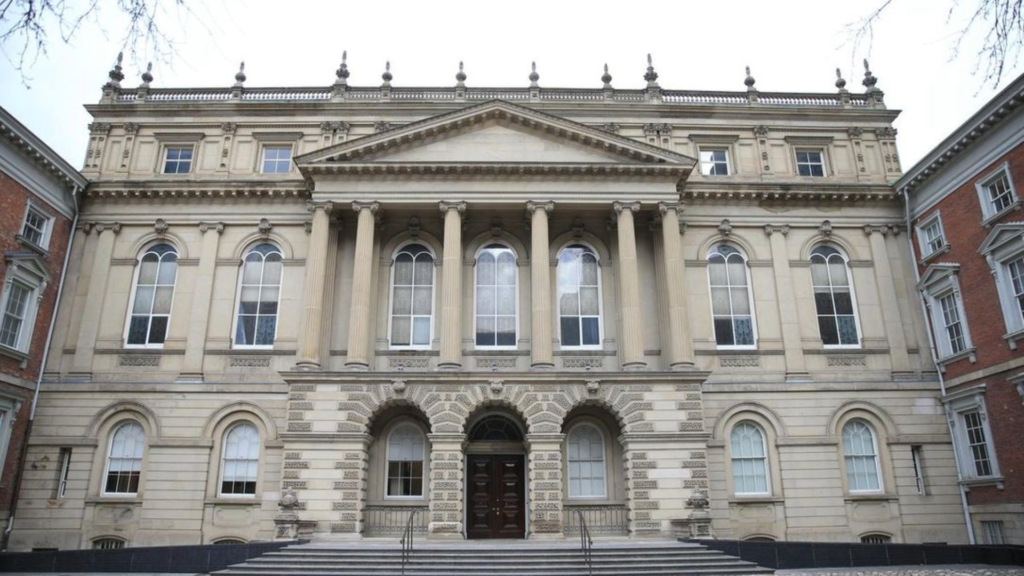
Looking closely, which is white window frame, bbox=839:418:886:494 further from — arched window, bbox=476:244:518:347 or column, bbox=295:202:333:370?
column, bbox=295:202:333:370

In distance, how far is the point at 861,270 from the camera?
2716 centimetres

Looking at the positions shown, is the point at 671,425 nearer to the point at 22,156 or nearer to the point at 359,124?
the point at 359,124

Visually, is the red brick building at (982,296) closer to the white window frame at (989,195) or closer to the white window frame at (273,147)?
the white window frame at (989,195)

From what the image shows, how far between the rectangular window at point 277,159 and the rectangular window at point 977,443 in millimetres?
26150

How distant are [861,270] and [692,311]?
684cm

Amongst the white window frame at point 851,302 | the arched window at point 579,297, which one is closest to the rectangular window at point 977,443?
the white window frame at point 851,302

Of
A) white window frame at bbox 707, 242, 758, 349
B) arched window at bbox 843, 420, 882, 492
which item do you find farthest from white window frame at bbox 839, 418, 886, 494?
white window frame at bbox 707, 242, 758, 349

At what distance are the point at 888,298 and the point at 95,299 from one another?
29182mm

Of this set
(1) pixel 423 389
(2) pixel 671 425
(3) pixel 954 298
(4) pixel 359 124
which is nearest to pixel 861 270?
(3) pixel 954 298

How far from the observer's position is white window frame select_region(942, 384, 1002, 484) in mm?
22719

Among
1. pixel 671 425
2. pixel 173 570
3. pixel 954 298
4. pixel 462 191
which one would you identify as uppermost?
pixel 462 191

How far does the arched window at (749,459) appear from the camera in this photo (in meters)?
24.5

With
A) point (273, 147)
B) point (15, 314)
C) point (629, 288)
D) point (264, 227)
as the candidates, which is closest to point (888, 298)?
point (629, 288)

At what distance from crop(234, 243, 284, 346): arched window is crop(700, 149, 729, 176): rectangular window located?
1698 cm
